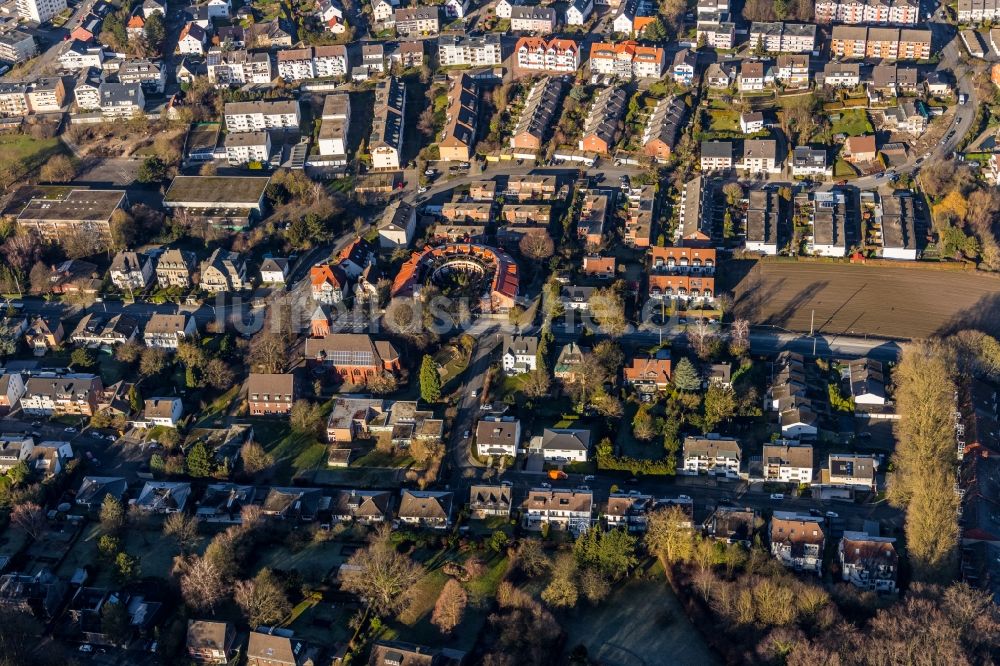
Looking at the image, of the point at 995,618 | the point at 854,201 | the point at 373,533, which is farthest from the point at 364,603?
the point at 854,201

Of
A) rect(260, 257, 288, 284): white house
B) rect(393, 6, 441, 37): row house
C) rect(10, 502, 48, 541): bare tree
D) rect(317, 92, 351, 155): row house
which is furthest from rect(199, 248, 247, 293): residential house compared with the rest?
rect(393, 6, 441, 37): row house

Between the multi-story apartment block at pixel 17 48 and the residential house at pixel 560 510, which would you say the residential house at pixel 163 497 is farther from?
the multi-story apartment block at pixel 17 48

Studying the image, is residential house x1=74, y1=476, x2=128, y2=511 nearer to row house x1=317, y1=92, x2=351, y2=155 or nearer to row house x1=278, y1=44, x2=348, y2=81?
row house x1=317, y1=92, x2=351, y2=155

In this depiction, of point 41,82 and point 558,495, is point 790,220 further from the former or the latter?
point 41,82

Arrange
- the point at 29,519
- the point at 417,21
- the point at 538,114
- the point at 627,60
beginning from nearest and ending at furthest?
the point at 29,519 < the point at 538,114 < the point at 627,60 < the point at 417,21

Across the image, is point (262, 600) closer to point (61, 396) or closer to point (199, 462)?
point (199, 462)

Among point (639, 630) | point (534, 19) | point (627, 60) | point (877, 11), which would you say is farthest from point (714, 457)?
point (877, 11)
